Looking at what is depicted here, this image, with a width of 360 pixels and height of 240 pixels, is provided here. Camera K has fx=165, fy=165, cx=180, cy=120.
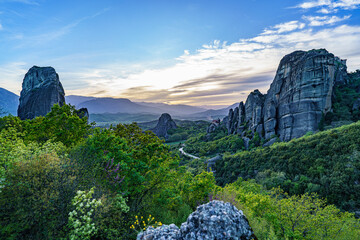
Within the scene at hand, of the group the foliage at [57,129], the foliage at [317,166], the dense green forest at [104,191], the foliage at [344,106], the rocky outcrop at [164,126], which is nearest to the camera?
the dense green forest at [104,191]

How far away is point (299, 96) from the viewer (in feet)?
203

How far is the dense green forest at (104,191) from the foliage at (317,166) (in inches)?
26.2

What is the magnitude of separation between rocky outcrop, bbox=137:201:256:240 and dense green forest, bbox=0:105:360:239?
1.03 metres

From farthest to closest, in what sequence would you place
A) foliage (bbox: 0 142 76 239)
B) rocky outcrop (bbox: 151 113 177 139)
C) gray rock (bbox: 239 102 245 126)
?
1. rocky outcrop (bbox: 151 113 177 139)
2. gray rock (bbox: 239 102 245 126)
3. foliage (bbox: 0 142 76 239)

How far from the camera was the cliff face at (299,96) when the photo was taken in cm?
5875

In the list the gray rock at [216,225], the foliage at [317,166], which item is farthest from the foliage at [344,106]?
the gray rock at [216,225]

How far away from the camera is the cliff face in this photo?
58750 mm

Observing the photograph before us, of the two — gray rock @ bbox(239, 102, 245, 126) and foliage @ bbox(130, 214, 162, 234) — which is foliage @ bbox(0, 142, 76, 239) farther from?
gray rock @ bbox(239, 102, 245, 126)

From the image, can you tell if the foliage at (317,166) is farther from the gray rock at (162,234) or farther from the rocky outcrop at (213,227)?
the gray rock at (162,234)

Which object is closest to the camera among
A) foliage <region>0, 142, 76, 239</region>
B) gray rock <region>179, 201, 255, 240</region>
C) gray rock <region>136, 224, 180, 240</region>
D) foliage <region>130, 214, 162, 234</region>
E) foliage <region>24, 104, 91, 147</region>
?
gray rock <region>179, 201, 255, 240</region>

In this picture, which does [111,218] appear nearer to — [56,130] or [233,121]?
[56,130]

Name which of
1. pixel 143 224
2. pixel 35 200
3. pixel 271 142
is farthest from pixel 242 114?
pixel 35 200

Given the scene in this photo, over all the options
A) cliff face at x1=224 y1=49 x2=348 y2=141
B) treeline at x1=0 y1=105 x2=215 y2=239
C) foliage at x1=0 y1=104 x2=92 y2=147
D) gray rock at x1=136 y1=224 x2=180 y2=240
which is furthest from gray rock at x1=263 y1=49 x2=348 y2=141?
foliage at x1=0 y1=104 x2=92 y2=147

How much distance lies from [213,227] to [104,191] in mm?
6798
